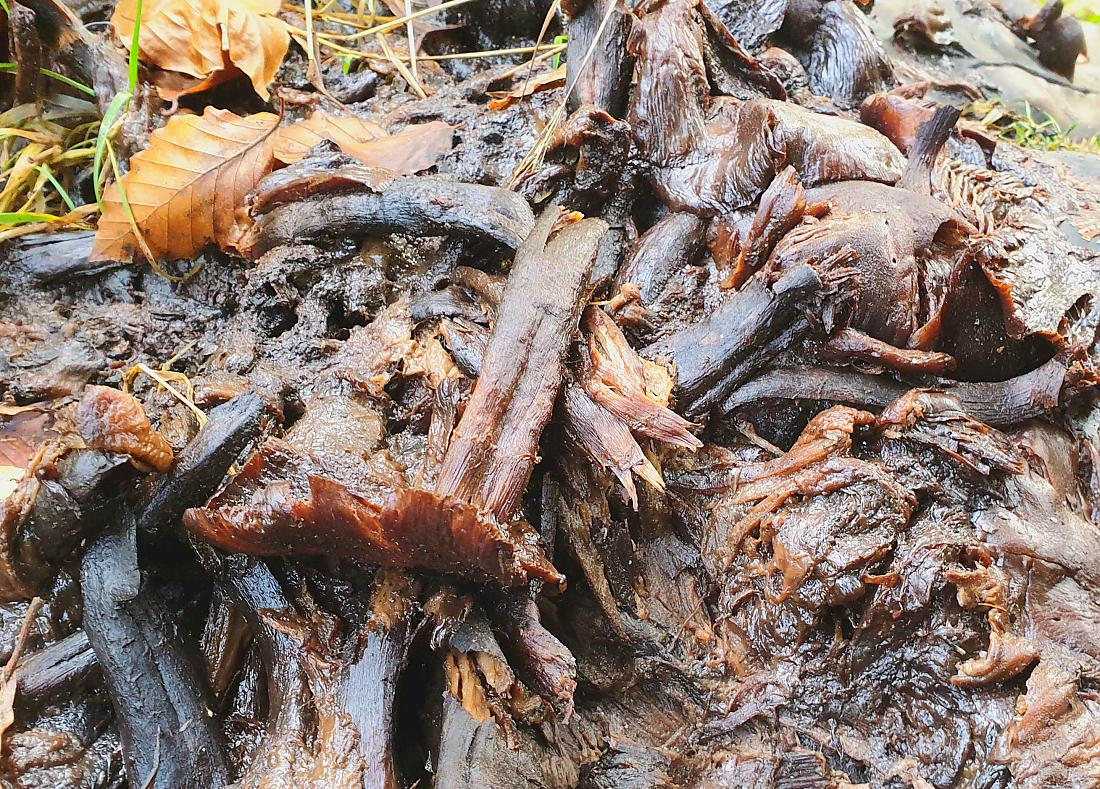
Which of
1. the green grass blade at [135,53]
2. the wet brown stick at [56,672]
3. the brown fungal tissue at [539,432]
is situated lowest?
the wet brown stick at [56,672]

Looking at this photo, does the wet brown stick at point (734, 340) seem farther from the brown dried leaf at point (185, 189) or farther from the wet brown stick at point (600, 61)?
the brown dried leaf at point (185, 189)

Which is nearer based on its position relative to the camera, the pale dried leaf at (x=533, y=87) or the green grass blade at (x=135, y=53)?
A: the green grass blade at (x=135, y=53)

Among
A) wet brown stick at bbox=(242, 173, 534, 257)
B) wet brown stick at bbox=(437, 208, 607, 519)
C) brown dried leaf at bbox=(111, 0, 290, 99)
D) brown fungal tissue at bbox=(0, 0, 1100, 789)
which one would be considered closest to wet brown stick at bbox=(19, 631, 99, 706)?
brown fungal tissue at bbox=(0, 0, 1100, 789)

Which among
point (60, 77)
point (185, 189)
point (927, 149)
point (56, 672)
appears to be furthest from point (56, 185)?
point (927, 149)

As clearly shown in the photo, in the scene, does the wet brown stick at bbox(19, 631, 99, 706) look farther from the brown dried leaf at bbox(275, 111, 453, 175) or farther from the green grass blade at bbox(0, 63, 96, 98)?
the green grass blade at bbox(0, 63, 96, 98)

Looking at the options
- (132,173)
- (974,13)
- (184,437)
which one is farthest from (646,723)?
(974,13)

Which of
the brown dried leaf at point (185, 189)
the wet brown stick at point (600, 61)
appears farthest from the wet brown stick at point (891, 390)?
the brown dried leaf at point (185, 189)
